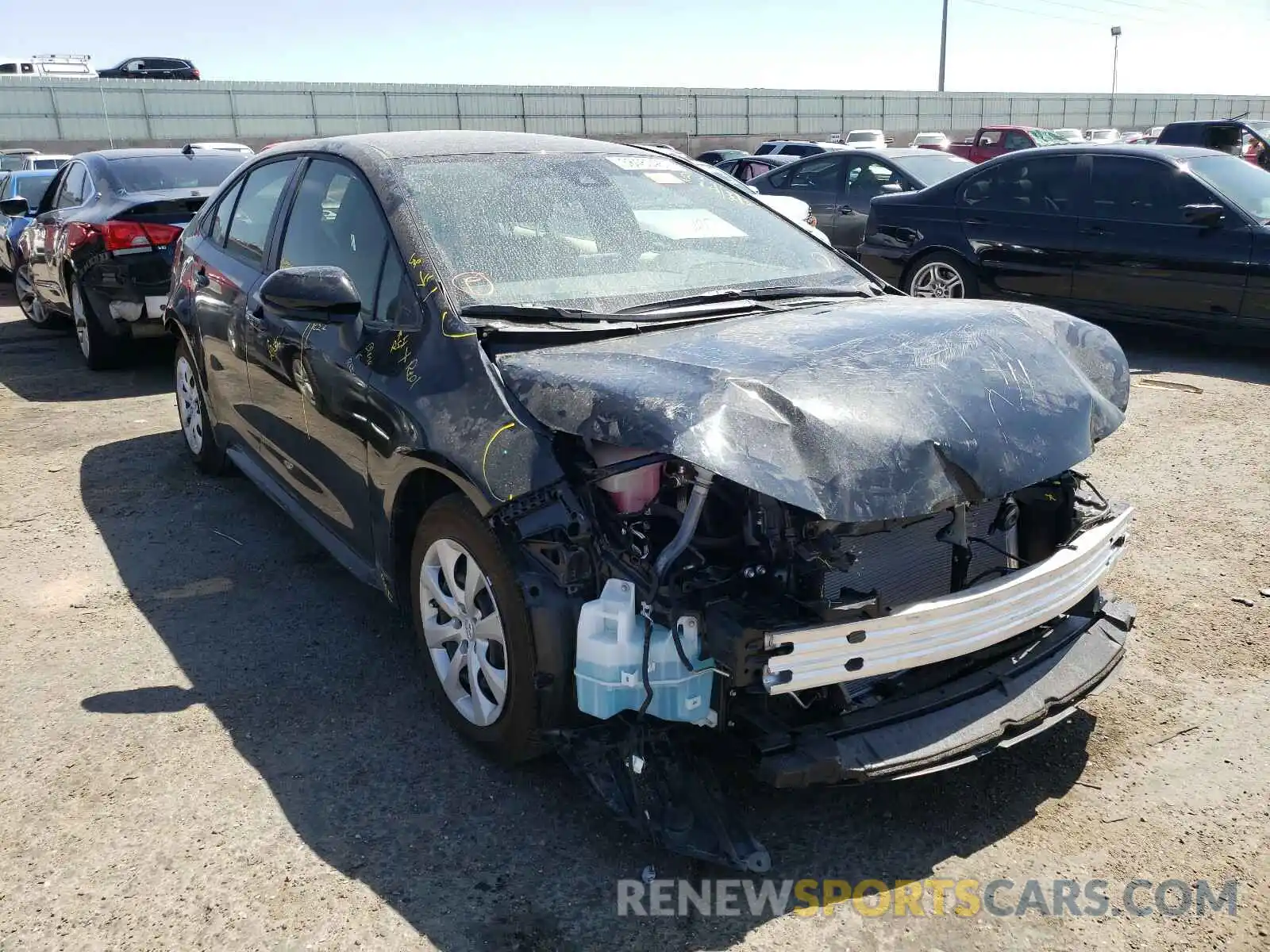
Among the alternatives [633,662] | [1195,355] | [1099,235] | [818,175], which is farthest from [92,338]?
[1195,355]

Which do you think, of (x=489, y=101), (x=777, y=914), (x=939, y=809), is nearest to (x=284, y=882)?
(x=777, y=914)

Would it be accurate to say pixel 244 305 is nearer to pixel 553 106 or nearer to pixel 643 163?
pixel 643 163

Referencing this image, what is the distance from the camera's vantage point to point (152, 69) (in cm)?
3591

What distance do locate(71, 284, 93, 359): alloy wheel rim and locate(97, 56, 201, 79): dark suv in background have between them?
31.9m

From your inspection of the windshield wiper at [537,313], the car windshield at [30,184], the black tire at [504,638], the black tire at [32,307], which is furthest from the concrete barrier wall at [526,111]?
the black tire at [504,638]

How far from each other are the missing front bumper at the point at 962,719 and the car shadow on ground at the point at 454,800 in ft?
0.99

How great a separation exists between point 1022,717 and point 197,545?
3.74 m

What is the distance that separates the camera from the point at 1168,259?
788cm

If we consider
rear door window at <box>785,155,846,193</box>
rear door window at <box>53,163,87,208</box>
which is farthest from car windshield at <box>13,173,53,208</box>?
rear door window at <box>785,155,846,193</box>

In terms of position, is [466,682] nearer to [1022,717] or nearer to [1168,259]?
[1022,717]

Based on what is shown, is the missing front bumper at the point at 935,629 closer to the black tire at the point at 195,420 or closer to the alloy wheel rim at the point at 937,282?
the black tire at the point at 195,420

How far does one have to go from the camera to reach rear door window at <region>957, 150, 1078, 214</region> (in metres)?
8.66

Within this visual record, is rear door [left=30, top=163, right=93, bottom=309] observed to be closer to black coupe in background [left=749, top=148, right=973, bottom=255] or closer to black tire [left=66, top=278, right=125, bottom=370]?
black tire [left=66, top=278, right=125, bottom=370]

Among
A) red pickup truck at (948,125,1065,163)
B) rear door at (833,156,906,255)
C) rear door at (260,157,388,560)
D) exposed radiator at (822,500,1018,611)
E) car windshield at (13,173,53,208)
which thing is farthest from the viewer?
red pickup truck at (948,125,1065,163)
